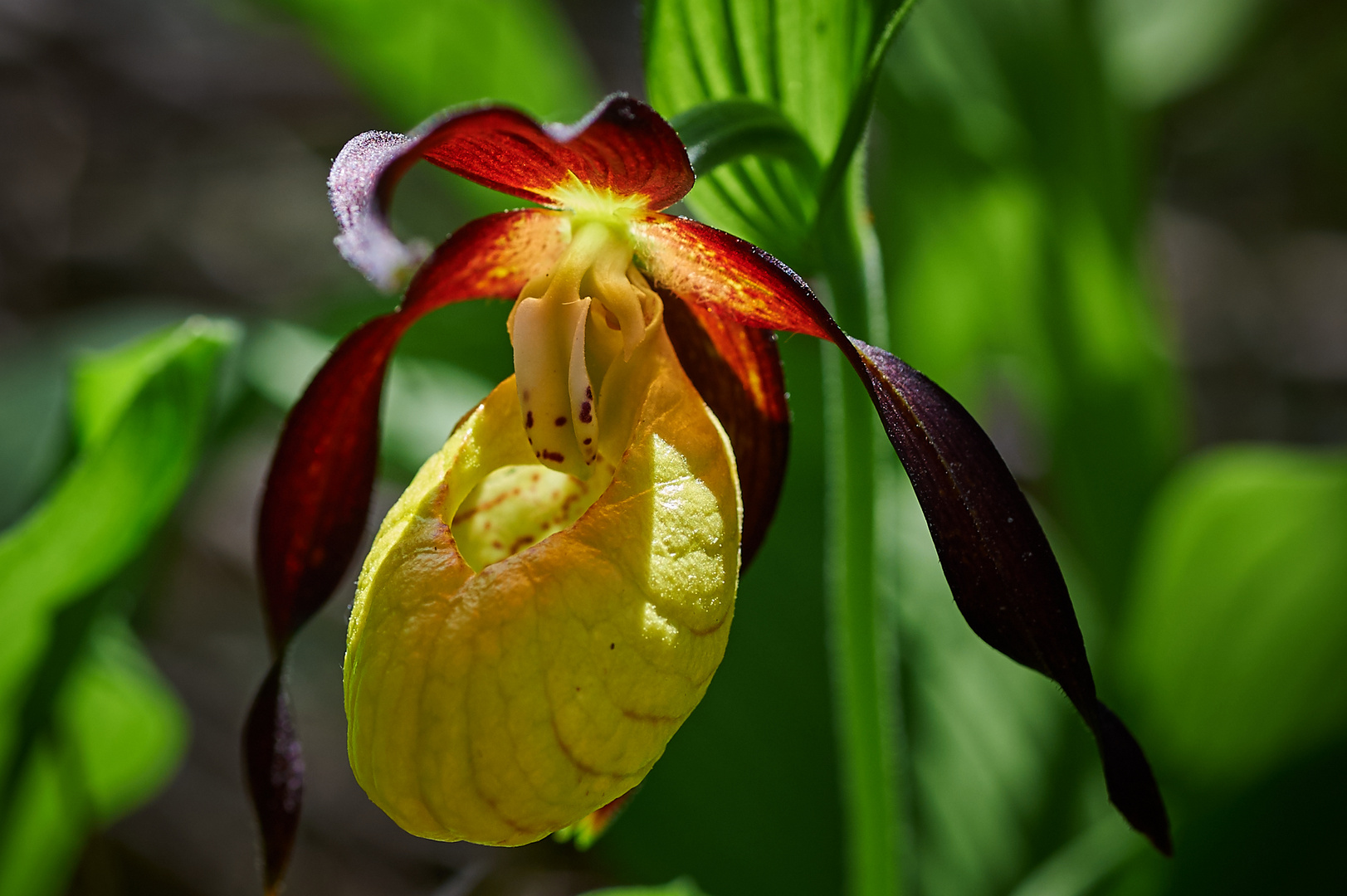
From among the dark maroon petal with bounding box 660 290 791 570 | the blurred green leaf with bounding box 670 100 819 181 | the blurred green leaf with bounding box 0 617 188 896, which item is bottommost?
the blurred green leaf with bounding box 0 617 188 896

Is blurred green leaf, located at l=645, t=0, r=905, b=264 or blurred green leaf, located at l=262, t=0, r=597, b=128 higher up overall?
blurred green leaf, located at l=262, t=0, r=597, b=128

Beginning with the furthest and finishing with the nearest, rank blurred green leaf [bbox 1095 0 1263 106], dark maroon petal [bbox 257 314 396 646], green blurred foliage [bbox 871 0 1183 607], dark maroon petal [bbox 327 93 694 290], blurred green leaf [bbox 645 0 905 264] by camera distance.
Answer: blurred green leaf [bbox 1095 0 1263 106]
green blurred foliage [bbox 871 0 1183 607]
dark maroon petal [bbox 257 314 396 646]
blurred green leaf [bbox 645 0 905 264]
dark maroon petal [bbox 327 93 694 290]

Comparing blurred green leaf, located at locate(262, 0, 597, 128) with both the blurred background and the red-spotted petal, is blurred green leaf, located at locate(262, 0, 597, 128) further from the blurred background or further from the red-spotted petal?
the red-spotted petal

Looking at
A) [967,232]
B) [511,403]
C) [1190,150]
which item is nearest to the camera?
[511,403]

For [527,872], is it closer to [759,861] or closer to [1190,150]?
[759,861]

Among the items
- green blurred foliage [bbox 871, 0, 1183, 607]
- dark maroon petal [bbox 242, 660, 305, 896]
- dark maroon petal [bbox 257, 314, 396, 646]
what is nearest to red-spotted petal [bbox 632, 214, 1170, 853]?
dark maroon petal [bbox 257, 314, 396, 646]

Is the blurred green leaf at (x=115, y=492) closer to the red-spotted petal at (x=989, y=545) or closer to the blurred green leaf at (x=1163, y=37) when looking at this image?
the red-spotted petal at (x=989, y=545)

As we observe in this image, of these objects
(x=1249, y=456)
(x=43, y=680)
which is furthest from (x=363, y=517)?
(x=1249, y=456)
